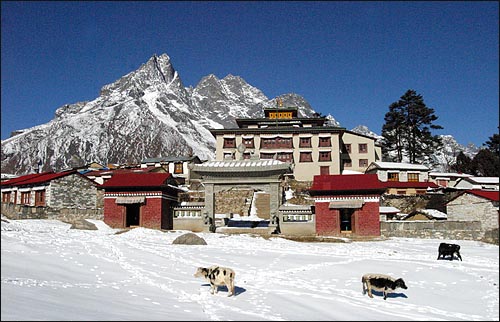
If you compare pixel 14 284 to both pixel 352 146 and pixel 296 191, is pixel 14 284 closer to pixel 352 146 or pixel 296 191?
pixel 296 191

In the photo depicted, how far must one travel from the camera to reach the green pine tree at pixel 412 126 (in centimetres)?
7306

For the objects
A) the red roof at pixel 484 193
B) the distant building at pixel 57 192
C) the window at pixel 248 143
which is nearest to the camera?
the red roof at pixel 484 193

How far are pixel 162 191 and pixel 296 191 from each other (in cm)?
2409

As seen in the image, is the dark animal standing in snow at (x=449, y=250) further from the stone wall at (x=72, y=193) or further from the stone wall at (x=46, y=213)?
the stone wall at (x=72, y=193)

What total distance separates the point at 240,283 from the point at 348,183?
2007 cm

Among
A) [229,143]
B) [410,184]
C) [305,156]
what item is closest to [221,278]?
[410,184]

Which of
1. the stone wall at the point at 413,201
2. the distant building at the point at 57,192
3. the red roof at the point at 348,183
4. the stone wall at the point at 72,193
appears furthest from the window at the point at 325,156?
the red roof at the point at 348,183

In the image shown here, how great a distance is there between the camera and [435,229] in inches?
1271

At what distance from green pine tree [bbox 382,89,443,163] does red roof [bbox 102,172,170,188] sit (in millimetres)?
49468

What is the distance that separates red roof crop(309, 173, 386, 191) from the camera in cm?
3359

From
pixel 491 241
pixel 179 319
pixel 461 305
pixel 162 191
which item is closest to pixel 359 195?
pixel 491 241

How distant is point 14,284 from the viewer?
1140 cm

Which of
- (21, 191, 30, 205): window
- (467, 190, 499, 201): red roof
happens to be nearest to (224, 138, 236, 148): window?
(21, 191, 30, 205): window

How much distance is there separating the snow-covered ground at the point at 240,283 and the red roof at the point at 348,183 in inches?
301
